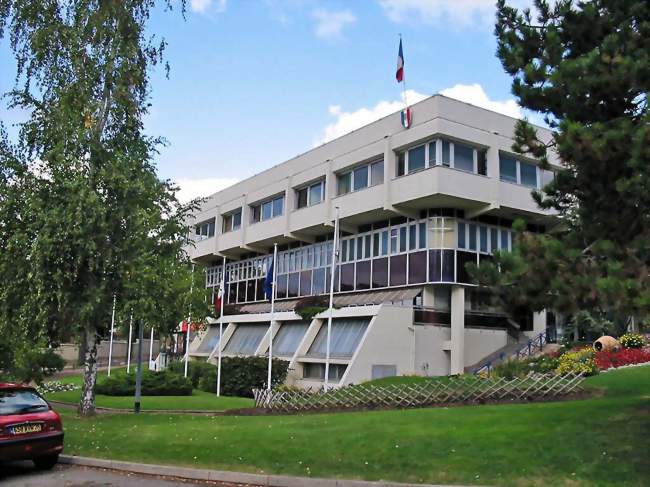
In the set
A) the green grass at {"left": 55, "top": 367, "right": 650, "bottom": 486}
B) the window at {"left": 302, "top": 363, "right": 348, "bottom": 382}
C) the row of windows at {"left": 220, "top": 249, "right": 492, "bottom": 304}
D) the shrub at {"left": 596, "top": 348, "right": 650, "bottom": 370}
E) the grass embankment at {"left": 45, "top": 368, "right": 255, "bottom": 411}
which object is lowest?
the grass embankment at {"left": 45, "top": 368, "right": 255, "bottom": 411}

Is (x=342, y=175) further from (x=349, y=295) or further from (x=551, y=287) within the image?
(x=551, y=287)

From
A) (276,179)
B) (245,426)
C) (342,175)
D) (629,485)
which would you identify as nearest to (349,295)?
(342,175)

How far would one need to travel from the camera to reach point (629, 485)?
9.34 metres

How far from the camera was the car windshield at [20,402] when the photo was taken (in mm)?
12398

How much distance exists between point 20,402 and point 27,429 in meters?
0.71

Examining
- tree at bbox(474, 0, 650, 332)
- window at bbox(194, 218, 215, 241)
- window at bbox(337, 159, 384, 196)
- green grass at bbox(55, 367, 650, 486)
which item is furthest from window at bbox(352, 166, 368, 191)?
tree at bbox(474, 0, 650, 332)

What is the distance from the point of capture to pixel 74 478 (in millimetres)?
11859

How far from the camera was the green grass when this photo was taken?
10250 mm

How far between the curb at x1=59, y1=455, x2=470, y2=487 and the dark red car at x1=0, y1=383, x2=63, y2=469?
3.08ft

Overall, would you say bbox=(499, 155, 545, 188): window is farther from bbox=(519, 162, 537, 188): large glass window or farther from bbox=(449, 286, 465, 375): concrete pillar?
bbox=(449, 286, 465, 375): concrete pillar

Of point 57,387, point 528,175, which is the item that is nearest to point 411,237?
point 528,175

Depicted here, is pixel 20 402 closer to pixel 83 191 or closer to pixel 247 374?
pixel 83 191

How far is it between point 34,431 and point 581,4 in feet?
40.4

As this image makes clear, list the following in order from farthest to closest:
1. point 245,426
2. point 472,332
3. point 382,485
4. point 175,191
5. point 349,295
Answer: point 349,295, point 472,332, point 175,191, point 245,426, point 382,485
